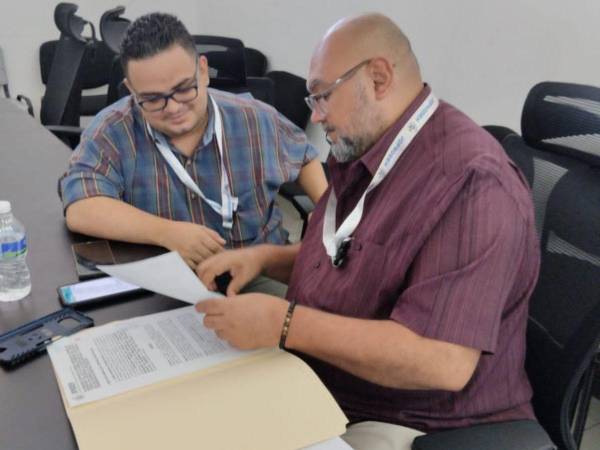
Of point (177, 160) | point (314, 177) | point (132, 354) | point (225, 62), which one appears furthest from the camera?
point (225, 62)

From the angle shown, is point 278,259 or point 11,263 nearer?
point 11,263

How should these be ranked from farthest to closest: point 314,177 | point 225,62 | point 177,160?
1. point 225,62
2. point 314,177
3. point 177,160

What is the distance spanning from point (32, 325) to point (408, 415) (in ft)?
2.27

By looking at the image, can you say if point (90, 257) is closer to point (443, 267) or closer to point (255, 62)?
point (443, 267)

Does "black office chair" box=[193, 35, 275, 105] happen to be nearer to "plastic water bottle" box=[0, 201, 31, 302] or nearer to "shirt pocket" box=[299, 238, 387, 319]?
"plastic water bottle" box=[0, 201, 31, 302]

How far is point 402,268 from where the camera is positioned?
94cm

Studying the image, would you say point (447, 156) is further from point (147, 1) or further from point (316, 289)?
point (147, 1)

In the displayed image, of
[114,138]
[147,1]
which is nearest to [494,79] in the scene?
[114,138]

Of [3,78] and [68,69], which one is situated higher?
[68,69]

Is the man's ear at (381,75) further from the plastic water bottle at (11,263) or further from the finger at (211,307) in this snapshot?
the plastic water bottle at (11,263)

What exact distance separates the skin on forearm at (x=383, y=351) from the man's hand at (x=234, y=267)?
277 mm

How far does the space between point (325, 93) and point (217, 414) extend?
0.63m

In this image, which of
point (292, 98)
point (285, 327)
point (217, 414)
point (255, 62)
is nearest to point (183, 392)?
point (217, 414)

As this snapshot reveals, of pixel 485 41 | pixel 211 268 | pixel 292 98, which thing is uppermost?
pixel 485 41
